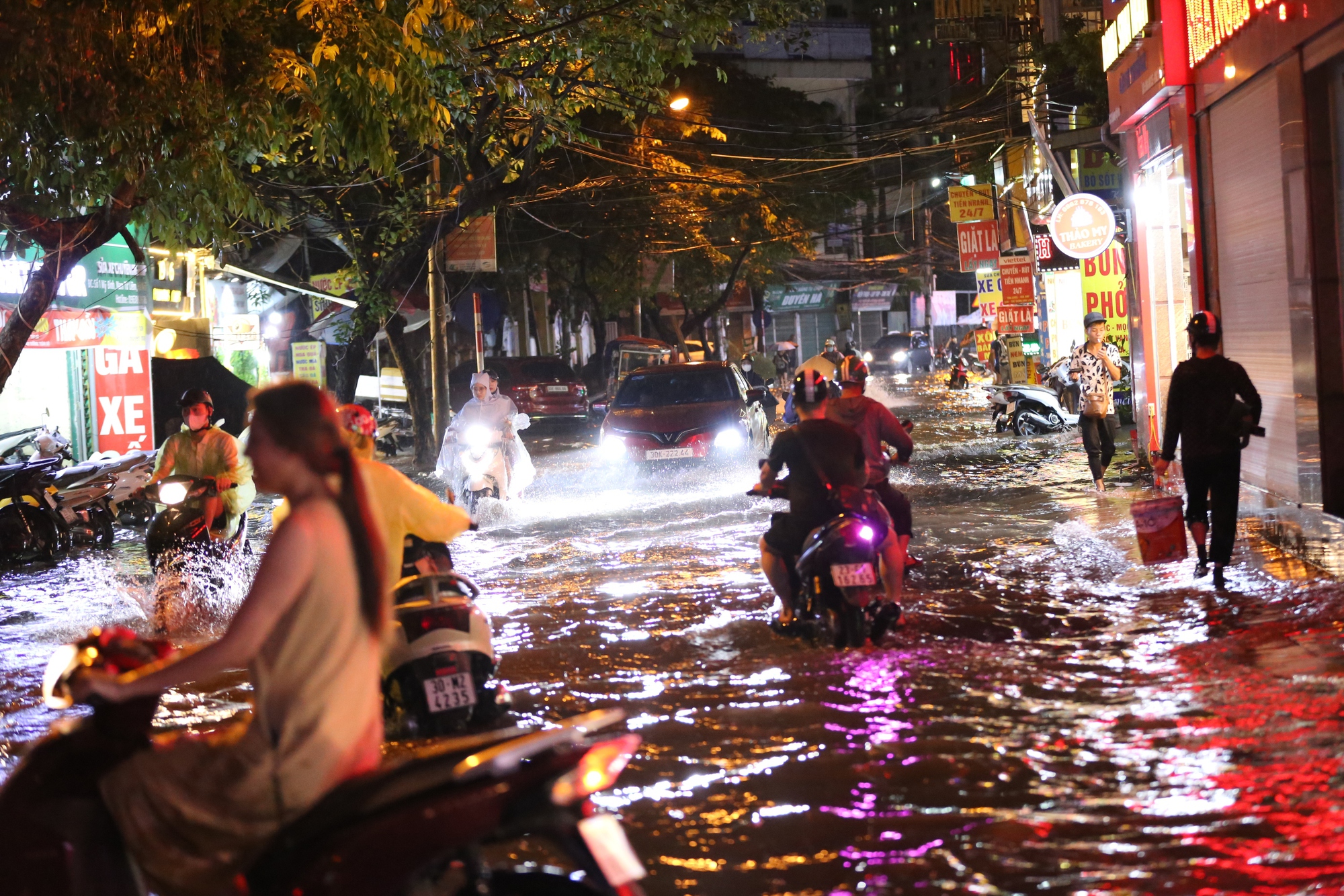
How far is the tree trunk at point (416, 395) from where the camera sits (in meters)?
24.0

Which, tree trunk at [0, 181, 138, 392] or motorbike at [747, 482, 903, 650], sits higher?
tree trunk at [0, 181, 138, 392]

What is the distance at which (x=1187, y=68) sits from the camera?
1332 centimetres

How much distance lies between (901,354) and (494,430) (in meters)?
54.7

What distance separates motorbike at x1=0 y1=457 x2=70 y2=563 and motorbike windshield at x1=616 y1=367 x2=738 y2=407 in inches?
294

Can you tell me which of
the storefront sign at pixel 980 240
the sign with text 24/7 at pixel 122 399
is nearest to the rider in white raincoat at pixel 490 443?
the sign with text 24/7 at pixel 122 399

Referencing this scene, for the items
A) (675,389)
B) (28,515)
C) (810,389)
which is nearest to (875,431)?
(810,389)

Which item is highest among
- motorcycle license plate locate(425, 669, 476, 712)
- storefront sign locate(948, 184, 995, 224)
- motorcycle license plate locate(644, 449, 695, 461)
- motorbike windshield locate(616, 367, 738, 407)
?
storefront sign locate(948, 184, 995, 224)

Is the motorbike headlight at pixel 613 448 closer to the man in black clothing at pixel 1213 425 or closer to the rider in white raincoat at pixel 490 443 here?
the rider in white raincoat at pixel 490 443

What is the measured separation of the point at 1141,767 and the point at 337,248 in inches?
1088

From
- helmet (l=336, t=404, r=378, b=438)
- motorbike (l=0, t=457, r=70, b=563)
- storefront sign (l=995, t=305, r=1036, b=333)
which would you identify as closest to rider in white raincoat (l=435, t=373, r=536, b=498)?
motorbike (l=0, t=457, r=70, b=563)

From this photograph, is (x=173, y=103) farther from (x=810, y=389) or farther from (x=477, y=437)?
(x=477, y=437)

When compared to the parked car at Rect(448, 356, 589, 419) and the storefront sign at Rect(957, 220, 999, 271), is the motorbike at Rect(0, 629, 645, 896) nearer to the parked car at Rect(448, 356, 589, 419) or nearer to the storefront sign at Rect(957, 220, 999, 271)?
the parked car at Rect(448, 356, 589, 419)

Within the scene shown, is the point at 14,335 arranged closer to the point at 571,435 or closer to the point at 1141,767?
the point at 1141,767

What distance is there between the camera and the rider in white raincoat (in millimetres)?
15203
